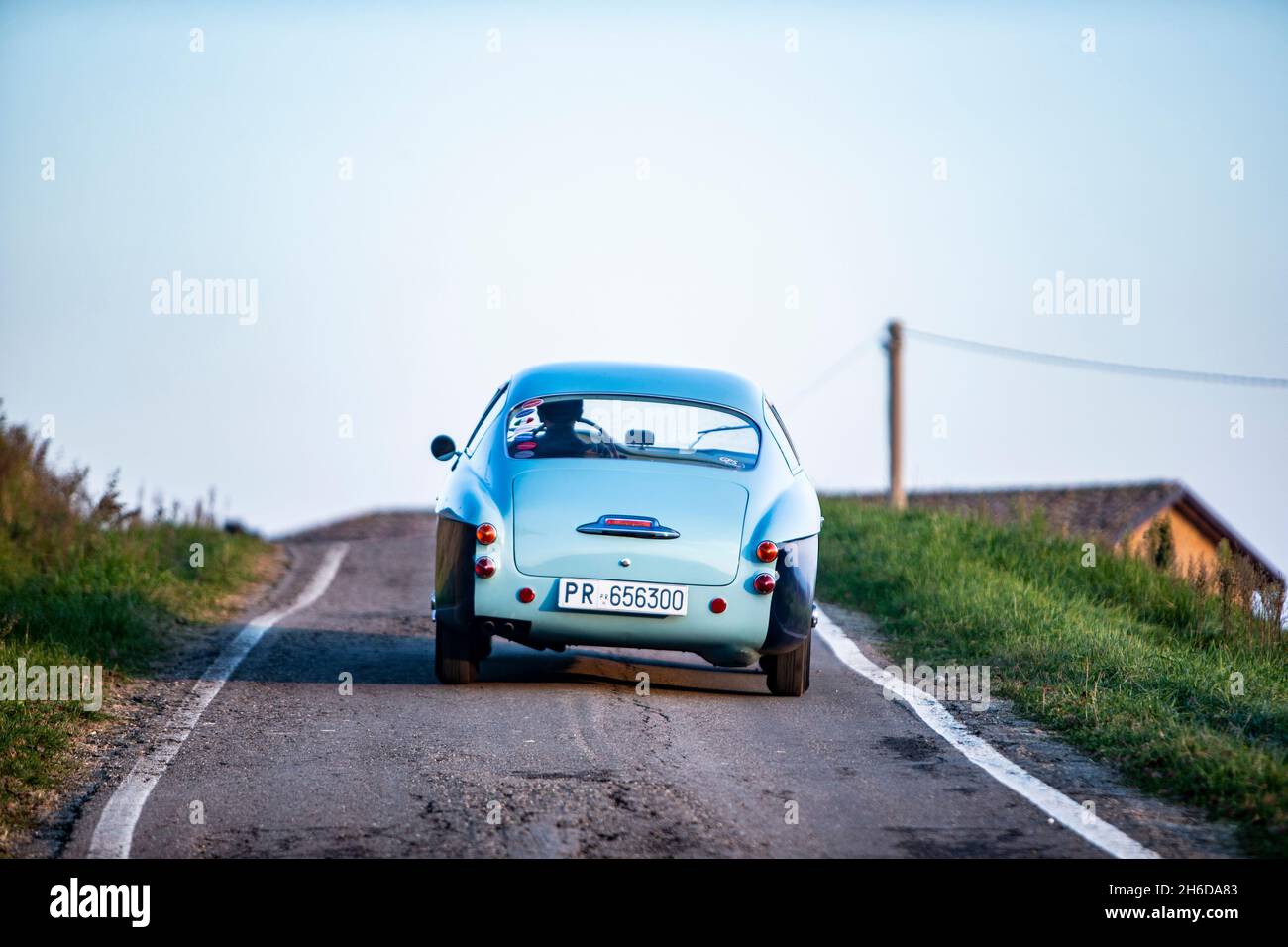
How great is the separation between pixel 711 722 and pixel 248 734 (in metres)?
2.29

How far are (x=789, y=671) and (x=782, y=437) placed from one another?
1.45 meters

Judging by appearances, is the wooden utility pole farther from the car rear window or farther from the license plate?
the license plate

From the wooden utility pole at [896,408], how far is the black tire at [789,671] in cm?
1643

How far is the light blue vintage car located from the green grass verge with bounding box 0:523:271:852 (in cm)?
213

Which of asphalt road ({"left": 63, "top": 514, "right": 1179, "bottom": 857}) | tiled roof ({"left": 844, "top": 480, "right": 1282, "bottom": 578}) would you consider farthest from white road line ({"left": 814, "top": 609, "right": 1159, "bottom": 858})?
tiled roof ({"left": 844, "top": 480, "right": 1282, "bottom": 578})

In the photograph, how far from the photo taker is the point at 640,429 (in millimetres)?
8898

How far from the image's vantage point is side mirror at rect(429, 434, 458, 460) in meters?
9.52

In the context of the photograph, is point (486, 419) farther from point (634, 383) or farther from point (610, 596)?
point (610, 596)

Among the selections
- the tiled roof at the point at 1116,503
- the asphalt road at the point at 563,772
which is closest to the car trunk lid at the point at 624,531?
the asphalt road at the point at 563,772

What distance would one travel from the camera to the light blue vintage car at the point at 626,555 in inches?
313

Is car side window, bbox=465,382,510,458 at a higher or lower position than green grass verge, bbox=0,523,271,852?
higher
